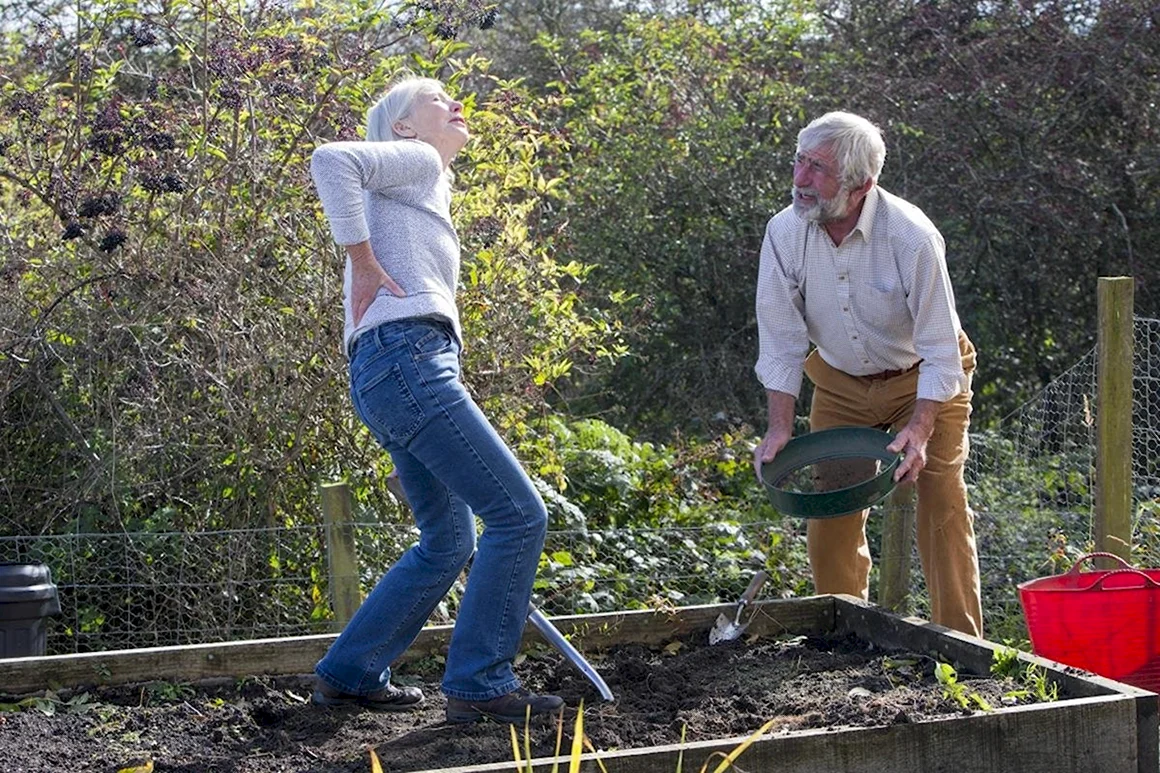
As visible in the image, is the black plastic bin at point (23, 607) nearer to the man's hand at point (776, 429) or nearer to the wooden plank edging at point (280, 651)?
the wooden plank edging at point (280, 651)

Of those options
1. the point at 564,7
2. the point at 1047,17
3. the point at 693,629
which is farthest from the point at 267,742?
the point at 564,7

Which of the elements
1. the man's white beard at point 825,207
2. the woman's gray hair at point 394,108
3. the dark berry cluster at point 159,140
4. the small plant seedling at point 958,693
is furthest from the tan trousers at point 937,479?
the dark berry cluster at point 159,140

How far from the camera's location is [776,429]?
16.1 ft

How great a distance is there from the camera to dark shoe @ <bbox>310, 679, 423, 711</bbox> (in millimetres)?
4199

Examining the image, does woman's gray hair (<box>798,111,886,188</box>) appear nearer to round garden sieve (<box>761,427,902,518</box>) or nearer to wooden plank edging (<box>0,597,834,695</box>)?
round garden sieve (<box>761,427,902,518</box>)

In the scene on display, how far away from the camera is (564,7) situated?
13.1 m

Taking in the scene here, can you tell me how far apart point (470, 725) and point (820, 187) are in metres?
1.95

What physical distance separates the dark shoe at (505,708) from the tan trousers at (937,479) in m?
1.49

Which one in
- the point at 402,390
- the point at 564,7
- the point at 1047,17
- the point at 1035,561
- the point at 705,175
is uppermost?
the point at 564,7

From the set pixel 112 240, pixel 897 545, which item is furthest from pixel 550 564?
pixel 112 240

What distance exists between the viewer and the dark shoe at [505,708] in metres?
3.92

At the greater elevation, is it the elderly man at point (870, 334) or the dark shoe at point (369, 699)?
the elderly man at point (870, 334)

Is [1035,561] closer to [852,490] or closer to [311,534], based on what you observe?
[852,490]

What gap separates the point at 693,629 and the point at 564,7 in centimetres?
910
